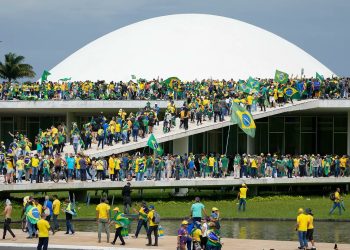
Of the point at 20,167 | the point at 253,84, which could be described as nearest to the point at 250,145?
the point at 253,84

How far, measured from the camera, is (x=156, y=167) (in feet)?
132

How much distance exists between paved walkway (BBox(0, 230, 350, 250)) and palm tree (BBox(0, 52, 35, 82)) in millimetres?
57882

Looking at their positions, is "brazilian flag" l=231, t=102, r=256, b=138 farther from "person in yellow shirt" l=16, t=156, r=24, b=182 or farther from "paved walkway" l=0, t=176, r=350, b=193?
"person in yellow shirt" l=16, t=156, r=24, b=182

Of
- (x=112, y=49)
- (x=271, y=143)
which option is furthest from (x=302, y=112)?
(x=112, y=49)

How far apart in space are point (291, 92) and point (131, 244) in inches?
888

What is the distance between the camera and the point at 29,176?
124 feet

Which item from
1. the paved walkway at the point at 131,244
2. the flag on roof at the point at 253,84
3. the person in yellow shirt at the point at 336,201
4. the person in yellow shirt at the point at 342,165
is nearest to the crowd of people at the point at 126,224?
the paved walkway at the point at 131,244

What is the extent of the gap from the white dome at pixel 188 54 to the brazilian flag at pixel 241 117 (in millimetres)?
21588

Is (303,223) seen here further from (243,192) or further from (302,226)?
(243,192)

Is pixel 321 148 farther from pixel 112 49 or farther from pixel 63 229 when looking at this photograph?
pixel 63 229

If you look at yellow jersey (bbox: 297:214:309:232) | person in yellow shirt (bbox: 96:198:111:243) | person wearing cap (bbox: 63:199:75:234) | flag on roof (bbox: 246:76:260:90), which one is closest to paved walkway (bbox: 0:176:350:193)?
flag on roof (bbox: 246:76:260:90)

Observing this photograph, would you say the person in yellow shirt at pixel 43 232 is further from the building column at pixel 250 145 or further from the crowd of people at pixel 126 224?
the building column at pixel 250 145

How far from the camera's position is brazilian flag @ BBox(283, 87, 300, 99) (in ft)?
157

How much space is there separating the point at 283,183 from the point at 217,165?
313cm
